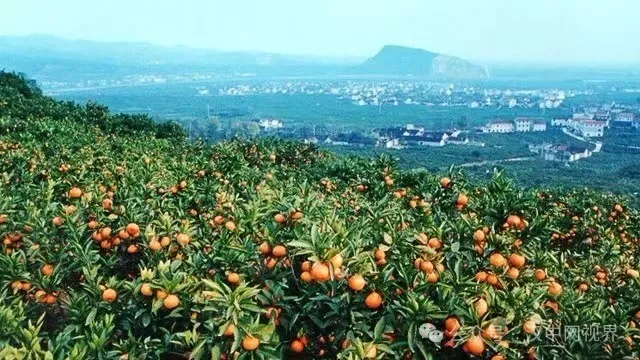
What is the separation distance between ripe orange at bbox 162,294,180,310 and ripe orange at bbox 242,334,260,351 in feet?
1.95

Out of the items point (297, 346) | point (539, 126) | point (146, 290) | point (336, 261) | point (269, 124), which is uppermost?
point (336, 261)

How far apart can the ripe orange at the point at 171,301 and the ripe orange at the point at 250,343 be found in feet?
1.95

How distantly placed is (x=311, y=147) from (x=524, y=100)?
148 m

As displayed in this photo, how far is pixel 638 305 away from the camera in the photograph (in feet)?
11.1

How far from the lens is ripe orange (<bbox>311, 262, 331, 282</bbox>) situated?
9.29 feet

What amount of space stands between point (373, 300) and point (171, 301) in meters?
1.05

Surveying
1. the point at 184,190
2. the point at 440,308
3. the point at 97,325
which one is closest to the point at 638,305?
the point at 440,308

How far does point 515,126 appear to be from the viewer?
95.8m

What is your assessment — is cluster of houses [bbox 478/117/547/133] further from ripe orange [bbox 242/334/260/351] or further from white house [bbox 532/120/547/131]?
ripe orange [bbox 242/334/260/351]

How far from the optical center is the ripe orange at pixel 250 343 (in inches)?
105

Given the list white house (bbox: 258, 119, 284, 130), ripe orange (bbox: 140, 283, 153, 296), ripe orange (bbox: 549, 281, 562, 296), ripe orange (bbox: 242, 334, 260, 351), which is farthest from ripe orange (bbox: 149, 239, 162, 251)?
white house (bbox: 258, 119, 284, 130)

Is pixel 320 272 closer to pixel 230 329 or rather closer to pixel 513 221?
pixel 230 329

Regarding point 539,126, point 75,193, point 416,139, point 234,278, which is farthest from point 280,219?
point 539,126

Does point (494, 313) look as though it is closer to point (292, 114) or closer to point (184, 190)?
point (184, 190)
